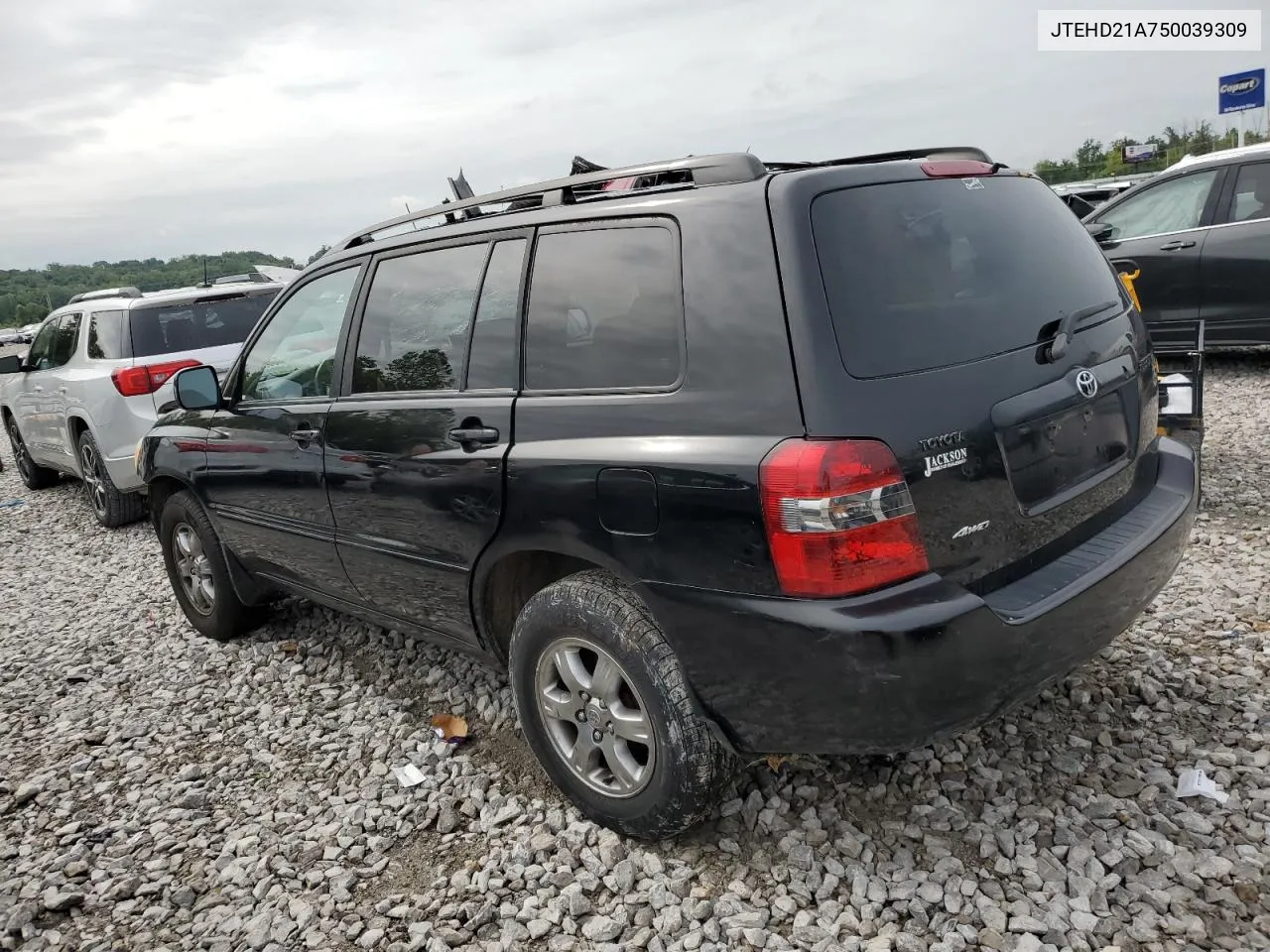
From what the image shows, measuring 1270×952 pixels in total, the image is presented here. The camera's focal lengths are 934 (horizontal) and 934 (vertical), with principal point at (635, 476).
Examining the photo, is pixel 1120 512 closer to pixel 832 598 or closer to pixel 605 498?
pixel 832 598

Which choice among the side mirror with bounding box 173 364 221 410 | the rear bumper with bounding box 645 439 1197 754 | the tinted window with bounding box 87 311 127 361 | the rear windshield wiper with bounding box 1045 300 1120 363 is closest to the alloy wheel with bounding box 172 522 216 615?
the side mirror with bounding box 173 364 221 410

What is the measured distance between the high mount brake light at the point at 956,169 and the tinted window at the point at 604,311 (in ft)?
2.44

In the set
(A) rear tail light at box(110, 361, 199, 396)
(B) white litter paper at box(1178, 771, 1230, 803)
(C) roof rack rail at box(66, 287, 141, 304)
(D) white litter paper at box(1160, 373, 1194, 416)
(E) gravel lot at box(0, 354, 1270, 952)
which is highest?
(C) roof rack rail at box(66, 287, 141, 304)

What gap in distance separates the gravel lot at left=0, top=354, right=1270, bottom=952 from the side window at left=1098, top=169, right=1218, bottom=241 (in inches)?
183

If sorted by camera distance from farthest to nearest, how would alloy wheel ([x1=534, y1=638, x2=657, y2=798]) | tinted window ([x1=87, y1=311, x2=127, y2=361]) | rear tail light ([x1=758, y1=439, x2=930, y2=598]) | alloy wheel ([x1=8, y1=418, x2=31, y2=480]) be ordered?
alloy wheel ([x1=8, y1=418, x2=31, y2=480])
tinted window ([x1=87, y1=311, x2=127, y2=361])
alloy wheel ([x1=534, y1=638, x2=657, y2=798])
rear tail light ([x1=758, y1=439, x2=930, y2=598])

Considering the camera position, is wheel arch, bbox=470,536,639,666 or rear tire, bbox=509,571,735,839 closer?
rear tire, bbox=509,571,735,839

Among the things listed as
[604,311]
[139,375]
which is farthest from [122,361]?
[604,311]

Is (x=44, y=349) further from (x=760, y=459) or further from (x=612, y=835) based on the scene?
(x=760, y=459)

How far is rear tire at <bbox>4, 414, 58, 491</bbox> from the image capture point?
9.83m

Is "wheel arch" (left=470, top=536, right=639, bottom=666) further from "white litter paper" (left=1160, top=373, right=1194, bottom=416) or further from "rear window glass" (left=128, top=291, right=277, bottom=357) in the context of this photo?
"rear window glass" (left=128, top=291, right=277, bottom=357)

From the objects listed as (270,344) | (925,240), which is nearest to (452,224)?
(270,344)

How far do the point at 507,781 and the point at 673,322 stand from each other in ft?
5.58

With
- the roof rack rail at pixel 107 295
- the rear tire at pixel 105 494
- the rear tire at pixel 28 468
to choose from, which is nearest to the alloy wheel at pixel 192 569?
the rear tire at pixel 105 494

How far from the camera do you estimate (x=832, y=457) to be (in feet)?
6.86
